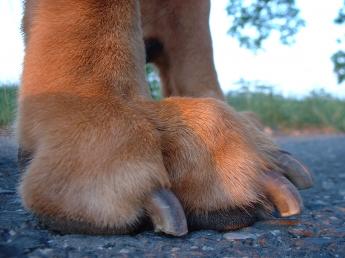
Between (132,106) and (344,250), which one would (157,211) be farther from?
(344,250)

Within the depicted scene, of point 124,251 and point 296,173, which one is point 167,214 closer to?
point 124,251

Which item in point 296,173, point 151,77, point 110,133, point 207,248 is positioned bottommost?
point 207,248

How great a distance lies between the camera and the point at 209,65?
6.96 ft

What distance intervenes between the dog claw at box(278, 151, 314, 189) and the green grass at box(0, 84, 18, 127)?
2.43 ft

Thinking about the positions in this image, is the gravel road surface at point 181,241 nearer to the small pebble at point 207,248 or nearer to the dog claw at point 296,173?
the small pebble at point 207,248

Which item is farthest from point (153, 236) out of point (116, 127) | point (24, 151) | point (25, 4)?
point (25, 4)

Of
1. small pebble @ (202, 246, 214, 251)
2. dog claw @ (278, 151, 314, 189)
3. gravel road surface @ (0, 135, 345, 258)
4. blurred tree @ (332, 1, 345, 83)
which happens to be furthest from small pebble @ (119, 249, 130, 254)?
blurred tree @ (332, 1, 345, 83)

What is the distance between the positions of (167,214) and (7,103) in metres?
0.76

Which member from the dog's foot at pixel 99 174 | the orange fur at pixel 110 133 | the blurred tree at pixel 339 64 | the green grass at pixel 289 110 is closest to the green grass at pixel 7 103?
the orange fur at pixel 110 133

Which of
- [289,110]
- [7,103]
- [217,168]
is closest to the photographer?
[217,168]

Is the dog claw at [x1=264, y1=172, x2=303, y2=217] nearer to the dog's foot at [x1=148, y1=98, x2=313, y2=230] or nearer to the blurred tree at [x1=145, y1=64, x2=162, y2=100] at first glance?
the dog's foot at [x1=148, y1=98, x2=313, y2=230]

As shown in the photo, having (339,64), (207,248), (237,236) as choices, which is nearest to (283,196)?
(237,236)

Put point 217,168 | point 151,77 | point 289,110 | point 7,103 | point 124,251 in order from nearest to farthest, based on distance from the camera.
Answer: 1. point 124,251
2. point 217,168
3. point 7,103
4. point 151,77
5. point 289,110

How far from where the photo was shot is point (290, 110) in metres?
8.73
